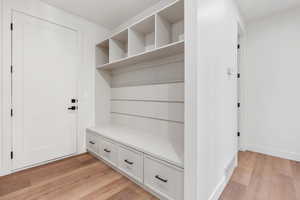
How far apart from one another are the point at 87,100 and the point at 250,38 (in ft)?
11.1

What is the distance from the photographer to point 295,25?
2.27 meters

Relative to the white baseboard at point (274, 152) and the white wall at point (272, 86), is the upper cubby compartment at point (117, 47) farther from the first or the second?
the white baseboard at point (274, 152)

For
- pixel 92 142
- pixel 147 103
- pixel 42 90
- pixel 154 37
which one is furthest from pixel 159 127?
pixel 42 90

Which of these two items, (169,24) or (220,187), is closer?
(220,187)

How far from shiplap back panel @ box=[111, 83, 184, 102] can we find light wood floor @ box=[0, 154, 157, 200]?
3.91 feet

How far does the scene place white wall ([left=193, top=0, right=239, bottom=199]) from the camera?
117 cm

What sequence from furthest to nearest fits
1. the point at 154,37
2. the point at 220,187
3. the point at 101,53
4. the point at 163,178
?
the point at 101,53 < the point at 154,37 < the point at 220,187 < the point at 163,178

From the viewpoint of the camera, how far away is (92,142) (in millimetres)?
2443

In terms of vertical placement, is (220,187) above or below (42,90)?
below

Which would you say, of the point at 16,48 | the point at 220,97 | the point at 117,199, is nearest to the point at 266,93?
the point at 220,97

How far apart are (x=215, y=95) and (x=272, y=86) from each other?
6.04 ft

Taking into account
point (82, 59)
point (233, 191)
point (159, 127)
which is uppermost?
point (82, 59)

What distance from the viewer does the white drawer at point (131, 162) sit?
5.24ft

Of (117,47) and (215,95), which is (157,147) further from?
(117,47)
